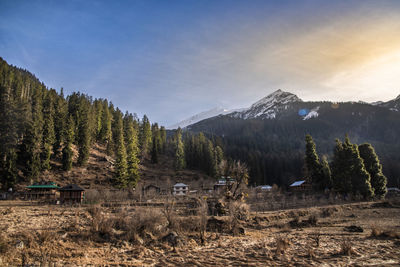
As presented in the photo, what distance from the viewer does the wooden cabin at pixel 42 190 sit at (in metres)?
39.3

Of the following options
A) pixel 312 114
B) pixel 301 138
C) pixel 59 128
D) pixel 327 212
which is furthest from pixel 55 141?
pixel 312 114

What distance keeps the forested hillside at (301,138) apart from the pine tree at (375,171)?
35.5 m

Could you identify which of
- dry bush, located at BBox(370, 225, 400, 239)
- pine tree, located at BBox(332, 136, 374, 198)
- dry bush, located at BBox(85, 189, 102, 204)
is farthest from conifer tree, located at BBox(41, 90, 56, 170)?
pine tree, located at BBox(332, 136, 374, 198)

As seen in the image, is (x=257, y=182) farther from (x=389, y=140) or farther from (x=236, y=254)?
(x=389, y=140)

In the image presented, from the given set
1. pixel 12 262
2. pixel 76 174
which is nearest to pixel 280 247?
pixel 12 262

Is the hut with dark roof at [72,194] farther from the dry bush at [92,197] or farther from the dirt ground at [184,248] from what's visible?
the dirt ground at [184,248]

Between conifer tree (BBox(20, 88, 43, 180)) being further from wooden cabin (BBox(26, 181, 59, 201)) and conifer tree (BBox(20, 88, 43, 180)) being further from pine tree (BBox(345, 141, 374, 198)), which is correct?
pine tree (BBox(345, 141, 374, 198))

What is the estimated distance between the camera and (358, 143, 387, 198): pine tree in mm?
44219

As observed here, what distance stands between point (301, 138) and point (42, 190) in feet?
463

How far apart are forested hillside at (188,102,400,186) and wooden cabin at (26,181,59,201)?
185 feet

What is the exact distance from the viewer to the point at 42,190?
41.6m

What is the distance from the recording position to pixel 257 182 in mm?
77688

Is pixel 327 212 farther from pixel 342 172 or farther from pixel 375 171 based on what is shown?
pixel 375 171

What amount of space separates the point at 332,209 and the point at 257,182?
141 feet
